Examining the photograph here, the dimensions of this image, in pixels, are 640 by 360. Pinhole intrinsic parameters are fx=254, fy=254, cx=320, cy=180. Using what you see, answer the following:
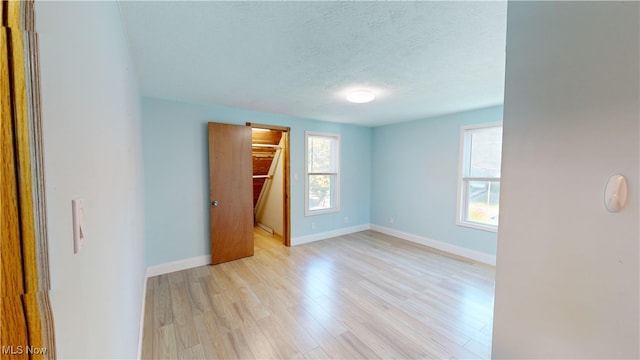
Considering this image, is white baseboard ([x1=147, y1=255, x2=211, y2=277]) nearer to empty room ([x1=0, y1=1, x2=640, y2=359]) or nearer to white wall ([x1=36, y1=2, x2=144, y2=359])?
empty room ([x1=0, y1=1, x2=640, y2=359])

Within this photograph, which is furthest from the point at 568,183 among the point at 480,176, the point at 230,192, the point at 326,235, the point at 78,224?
the point at 326,235

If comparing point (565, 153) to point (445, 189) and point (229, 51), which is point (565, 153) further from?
point (445, 189)

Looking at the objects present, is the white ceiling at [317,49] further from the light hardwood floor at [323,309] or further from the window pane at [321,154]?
the light hardwood floor at [323,309]

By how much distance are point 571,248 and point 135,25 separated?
7.64 feet

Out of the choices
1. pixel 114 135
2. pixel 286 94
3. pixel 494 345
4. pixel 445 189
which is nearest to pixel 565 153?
pixel 494 345

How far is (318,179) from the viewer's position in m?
4.70

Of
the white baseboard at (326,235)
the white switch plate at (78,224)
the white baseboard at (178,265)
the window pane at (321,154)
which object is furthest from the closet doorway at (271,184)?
the white switch plate at (78,224)

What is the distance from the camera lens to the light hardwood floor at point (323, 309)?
6.21 ft

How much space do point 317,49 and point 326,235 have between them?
3531 millimetres

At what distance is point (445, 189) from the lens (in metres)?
4.01

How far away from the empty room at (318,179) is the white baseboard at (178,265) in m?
0.02

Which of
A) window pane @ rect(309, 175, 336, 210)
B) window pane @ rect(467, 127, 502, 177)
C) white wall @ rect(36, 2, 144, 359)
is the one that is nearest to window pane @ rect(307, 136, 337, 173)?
window pane @ rect(309, 175, 336, 210)

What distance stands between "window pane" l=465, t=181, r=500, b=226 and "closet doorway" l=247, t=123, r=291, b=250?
278 cm

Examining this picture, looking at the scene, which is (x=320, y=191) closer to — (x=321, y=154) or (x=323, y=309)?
(x=321, y=154)
